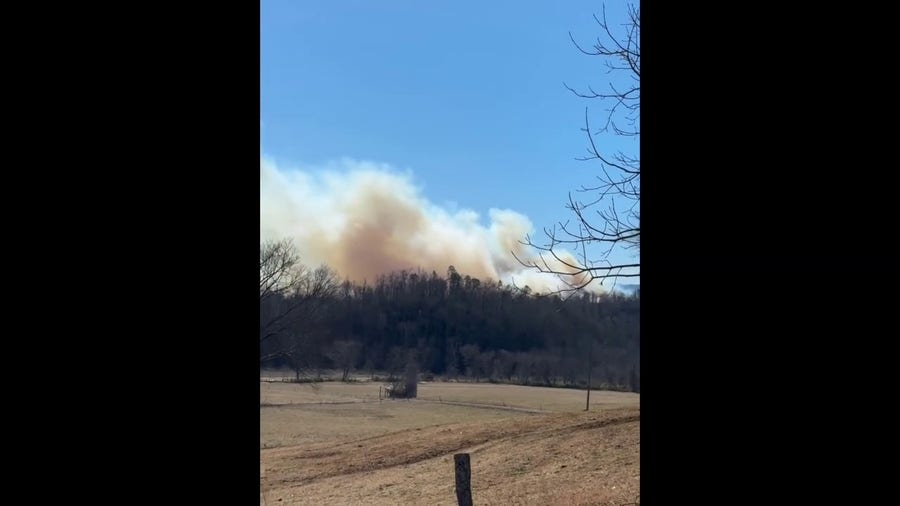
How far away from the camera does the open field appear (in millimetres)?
9008

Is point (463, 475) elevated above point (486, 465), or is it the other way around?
point (463, 475)

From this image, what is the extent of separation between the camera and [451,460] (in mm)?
11680

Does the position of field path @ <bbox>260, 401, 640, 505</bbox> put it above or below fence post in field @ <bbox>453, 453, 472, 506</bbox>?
below

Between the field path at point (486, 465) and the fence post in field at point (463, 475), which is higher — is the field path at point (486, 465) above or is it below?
below

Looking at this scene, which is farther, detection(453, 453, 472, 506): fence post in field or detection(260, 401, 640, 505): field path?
detection(260, 401, 640, 505): field path

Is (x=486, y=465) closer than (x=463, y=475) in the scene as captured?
No

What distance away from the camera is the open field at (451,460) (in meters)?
9.01

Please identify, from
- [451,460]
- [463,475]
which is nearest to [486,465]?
[451,460]

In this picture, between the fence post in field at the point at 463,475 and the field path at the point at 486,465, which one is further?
the field path at the point at 486,465

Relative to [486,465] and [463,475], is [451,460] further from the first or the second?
[463,475]
